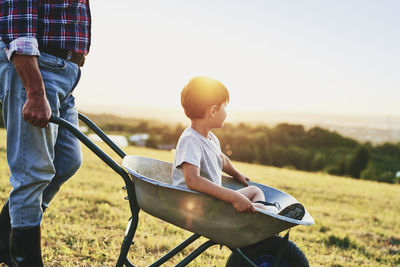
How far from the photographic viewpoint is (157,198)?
1815 millimetres

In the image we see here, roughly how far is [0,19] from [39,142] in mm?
595

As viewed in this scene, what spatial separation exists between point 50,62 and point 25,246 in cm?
93

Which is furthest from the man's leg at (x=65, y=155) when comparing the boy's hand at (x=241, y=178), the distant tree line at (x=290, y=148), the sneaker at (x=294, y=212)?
the distant tree line at (x=290, y=148)

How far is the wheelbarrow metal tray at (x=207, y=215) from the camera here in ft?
5.70

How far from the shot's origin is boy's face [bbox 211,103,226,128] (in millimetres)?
2033

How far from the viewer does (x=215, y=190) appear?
5.73ft

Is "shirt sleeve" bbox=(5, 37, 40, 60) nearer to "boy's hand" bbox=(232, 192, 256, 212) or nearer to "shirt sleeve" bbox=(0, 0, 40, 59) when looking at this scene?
"shirt sleeve" bbox=(0, 0, 40, 59)

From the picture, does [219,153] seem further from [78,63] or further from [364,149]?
[364,149]

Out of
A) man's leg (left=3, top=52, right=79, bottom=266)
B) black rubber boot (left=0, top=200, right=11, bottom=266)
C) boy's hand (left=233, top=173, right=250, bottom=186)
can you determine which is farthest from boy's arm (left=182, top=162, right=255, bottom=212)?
black rubber boot (left=0, top=200, right=11, bottom=266)

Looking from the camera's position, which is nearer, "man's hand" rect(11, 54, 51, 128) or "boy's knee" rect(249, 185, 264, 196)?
"man's hand" rect(11, 54, 51, 128)

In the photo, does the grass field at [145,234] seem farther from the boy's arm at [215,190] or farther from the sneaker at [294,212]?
the boy's arm at [215,190]

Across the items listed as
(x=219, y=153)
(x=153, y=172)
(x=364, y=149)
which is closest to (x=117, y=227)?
(x=153, y=172)

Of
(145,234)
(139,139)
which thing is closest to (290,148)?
(139,139)

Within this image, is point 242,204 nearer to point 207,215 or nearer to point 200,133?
point 207,215
